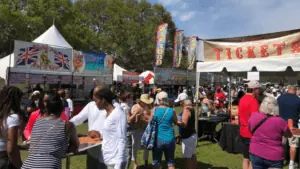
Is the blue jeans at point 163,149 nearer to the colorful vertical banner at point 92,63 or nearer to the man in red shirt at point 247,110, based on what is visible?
the man in red shirt at point 247,110

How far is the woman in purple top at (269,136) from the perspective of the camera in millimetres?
3270

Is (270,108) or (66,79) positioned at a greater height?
(66,79)

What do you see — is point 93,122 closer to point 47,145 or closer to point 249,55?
point 47,145

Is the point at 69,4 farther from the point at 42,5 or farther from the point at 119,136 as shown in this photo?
the point at 119,136

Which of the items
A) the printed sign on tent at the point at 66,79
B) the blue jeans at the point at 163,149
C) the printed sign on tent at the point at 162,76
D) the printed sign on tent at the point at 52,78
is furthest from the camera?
the printed sign on tent at the point at 162,76

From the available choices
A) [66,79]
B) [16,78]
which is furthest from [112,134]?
[66,79]

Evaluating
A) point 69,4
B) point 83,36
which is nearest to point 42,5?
point 69,4

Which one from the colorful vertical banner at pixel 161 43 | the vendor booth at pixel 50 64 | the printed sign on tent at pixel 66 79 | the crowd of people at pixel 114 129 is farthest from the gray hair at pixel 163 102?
the colorful vertical banner at pixel 161 43

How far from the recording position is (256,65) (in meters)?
5.86

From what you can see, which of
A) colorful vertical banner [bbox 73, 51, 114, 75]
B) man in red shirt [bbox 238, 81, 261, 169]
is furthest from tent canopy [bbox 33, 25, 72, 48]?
man in red shirt [bbox 238, 81, 261, 169]

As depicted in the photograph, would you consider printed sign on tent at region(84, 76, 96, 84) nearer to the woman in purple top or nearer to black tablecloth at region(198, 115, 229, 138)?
black tablecloth at region(198, 115, 229, 138)

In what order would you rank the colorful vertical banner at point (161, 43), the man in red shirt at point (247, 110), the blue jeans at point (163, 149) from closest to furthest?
1. the blue jeans at point (163, 149)
2. the man in red shirt at point (247, 110)
3. the colorful vertical banner at point (161, 43)

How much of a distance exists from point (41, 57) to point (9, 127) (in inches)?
356

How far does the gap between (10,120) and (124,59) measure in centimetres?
3385
